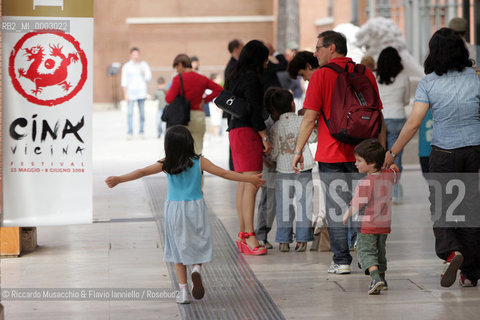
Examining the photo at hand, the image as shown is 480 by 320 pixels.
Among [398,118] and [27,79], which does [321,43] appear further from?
[398,118]

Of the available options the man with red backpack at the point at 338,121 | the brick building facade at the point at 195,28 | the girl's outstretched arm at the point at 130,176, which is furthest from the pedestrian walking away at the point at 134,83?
the brick building facade at the point at 195,28

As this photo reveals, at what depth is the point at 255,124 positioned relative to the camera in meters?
7.90

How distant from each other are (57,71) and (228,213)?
12.4 feet

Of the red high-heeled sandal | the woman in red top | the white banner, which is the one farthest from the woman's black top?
the woman in red top

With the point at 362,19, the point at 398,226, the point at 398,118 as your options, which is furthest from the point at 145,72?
the point at 398,226

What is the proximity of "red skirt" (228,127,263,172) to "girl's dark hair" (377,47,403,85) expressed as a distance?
3239 millimetres

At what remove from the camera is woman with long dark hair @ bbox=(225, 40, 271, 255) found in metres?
7.95

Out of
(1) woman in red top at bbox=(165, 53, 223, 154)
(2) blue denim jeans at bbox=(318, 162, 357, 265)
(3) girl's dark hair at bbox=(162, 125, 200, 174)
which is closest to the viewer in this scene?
(3) girl's dark hair at bbox=(162, 125, 200, 174)

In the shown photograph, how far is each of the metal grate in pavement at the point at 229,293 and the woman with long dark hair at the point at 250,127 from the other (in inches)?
13.4

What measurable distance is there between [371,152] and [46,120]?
2.72 metres

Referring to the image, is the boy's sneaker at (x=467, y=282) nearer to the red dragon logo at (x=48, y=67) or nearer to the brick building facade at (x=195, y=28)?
the red dragon logo at (x=48, y=67)

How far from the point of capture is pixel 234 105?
25.9 ft

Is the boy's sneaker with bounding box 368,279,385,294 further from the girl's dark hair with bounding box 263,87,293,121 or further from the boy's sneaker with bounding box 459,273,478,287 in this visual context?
the girl's dark hair with bounding box 263,87,293,121

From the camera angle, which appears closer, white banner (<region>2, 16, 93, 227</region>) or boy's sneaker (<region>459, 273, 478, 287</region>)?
boy's sneaker (<region>459, 273, 478, 287</region>)
